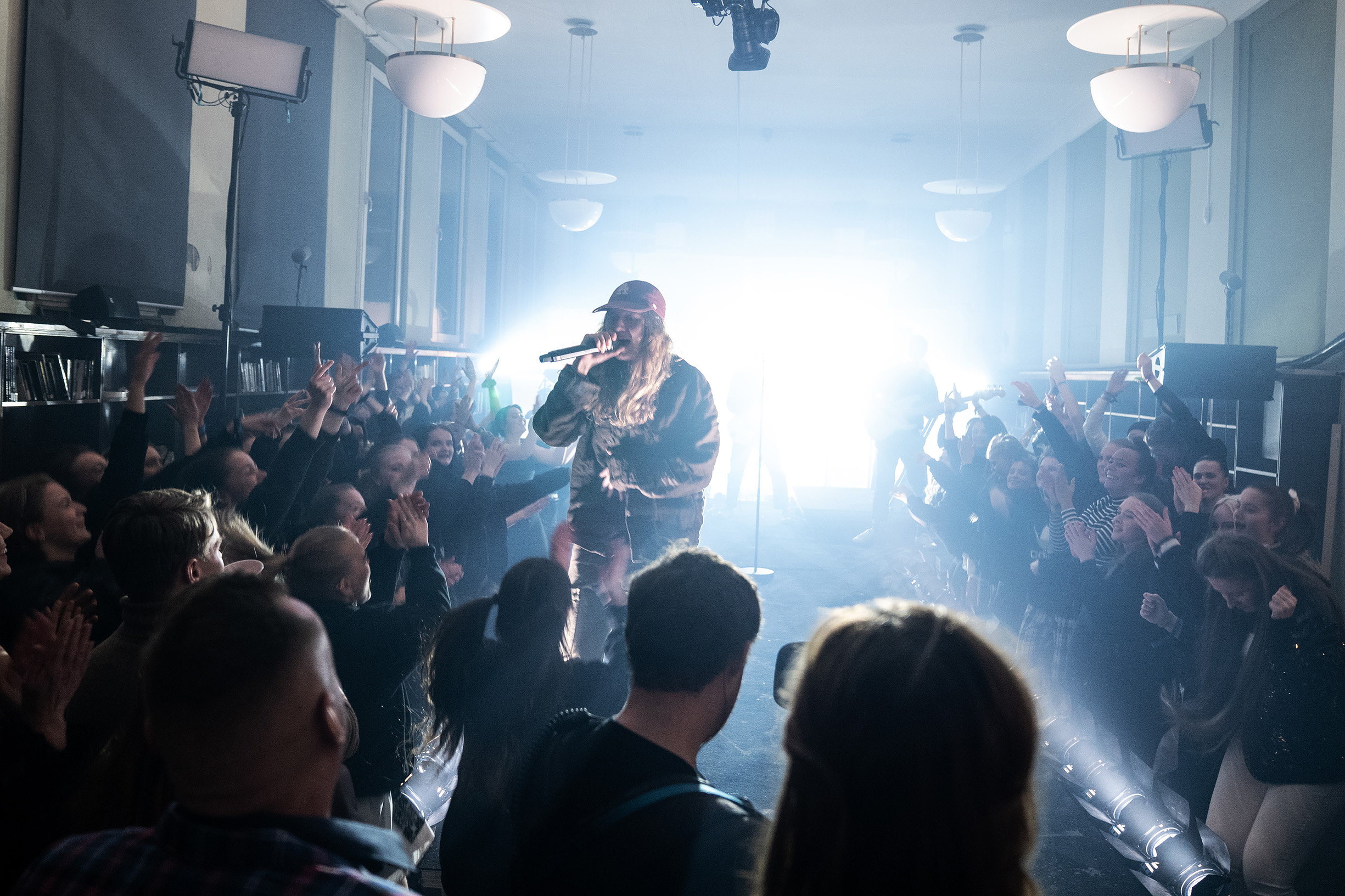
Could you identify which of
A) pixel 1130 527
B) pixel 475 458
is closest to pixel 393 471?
pixel 475 458

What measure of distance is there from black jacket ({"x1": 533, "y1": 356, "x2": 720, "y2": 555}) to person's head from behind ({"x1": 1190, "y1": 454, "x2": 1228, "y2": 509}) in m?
2.24

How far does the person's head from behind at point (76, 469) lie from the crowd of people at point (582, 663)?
1cm

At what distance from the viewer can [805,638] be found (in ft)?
16.1

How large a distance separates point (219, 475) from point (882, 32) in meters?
6.10

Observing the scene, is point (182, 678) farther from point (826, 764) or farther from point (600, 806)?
point (826, 764)

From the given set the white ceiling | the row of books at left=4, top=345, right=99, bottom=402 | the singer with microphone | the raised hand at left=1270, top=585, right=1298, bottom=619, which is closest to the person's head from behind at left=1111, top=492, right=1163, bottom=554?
the raised hand at left=1270, top=585, right=1298, bottom=619

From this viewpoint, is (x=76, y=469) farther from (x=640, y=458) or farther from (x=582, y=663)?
(x=582, y=663)

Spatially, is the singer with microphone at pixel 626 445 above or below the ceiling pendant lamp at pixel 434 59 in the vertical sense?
below

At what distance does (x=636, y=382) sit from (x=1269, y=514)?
6.87 feet

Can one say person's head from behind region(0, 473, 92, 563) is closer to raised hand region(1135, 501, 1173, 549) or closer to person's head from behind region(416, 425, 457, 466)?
person's head from behind region(416, 425, 457, 466)

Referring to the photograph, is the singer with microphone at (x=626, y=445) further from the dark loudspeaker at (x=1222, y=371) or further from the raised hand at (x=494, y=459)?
the dark loudspeaker at (x=1222, y=371)

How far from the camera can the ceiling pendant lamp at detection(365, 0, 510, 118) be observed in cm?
477

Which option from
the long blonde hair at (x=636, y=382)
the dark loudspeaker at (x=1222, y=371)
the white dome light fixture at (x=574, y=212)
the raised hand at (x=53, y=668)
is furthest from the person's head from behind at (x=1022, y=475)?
the white dome light fixture at (x=574, y=212)

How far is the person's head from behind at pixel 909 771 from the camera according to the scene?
785mm
